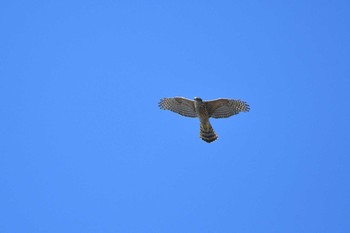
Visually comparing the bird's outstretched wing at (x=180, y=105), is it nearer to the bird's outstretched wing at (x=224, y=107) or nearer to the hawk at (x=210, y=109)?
the hawk at (x=210, y=109)

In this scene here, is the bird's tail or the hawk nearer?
the hawk

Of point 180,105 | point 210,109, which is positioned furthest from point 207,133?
point 180,105

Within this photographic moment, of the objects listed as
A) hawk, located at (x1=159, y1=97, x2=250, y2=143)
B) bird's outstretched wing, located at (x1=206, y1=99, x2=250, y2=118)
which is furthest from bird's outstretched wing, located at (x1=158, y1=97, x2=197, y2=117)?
bird's outstretched wing, located at (x1=206, y1=99, x2=250, y2=118)

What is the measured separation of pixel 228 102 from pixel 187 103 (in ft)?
6.21

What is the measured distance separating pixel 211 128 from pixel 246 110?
171 centimetres

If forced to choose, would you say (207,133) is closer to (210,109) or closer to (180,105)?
(210,109)

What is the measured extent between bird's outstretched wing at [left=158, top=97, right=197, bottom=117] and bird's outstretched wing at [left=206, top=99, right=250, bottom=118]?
88 cm

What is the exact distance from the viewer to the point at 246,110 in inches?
2073

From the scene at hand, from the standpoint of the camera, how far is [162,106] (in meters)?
54.4

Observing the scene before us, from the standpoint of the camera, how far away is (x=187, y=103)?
176ft

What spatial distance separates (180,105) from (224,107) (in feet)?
6.80

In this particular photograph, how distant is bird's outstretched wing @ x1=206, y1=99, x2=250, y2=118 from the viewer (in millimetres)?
52688

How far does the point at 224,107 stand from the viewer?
2090 inches

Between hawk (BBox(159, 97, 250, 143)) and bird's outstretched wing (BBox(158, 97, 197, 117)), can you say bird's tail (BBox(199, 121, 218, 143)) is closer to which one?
hawk (BBox(159, 97, 250, 143))
